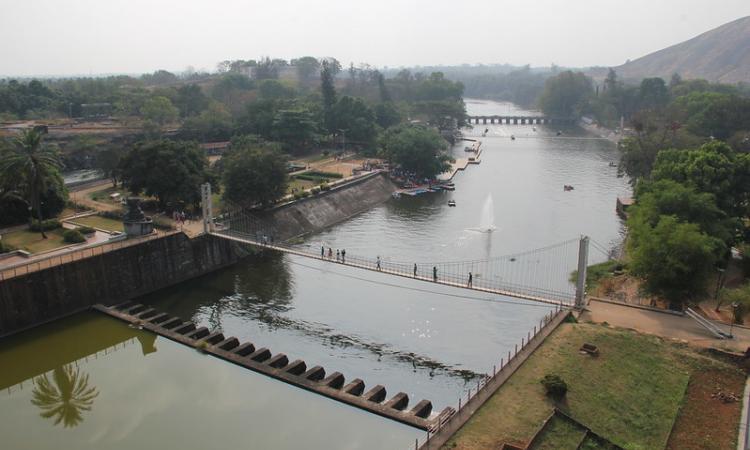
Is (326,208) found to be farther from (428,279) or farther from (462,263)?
(428,279)

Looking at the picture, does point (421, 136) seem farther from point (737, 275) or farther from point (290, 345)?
point (290, 345)

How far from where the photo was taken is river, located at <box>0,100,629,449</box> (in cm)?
2884

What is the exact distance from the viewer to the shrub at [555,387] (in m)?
24.0

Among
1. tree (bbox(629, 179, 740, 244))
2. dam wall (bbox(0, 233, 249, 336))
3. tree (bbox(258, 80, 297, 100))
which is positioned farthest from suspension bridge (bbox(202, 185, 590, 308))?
tree (bbox(258, 80, 297, 100))

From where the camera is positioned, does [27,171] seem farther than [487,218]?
No

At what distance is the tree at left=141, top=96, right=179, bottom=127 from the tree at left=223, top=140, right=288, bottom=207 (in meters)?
52.1

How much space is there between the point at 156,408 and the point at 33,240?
19.7 metres

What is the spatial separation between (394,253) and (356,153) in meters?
43.6

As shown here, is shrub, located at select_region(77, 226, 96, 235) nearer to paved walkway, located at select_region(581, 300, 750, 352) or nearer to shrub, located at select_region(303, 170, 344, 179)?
shrub, located at select_region(303, 170, 344, 179)

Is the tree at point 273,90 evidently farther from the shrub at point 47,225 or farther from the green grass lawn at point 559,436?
the green grass lawn at point 559,436

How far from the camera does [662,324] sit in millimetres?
30484

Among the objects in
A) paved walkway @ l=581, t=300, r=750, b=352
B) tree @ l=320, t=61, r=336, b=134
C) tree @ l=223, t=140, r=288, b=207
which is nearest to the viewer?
paved walkway @ l=581, t=300, r=750, b=352

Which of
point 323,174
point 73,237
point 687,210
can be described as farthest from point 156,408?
point 323,174

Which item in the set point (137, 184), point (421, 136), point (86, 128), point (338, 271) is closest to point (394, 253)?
point (338, 271)
